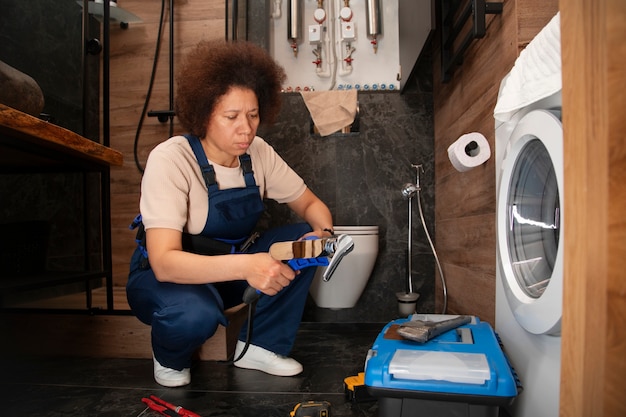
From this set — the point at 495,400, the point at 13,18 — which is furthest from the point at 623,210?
the point at 13,18

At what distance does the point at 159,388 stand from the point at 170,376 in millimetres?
47

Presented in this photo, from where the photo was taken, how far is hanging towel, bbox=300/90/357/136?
8.02ft

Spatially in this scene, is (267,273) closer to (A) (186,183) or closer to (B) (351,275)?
(A) (186,183)

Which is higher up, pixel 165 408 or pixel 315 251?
pixel 315 251

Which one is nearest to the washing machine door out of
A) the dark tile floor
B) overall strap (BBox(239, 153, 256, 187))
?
the dark tile floor

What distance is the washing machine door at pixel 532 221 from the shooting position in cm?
86

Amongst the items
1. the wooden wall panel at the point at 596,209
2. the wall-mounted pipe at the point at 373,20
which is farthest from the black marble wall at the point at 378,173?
the wooden wall panel at the point at 596,209

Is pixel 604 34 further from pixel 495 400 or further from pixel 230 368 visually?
pixel 230 368

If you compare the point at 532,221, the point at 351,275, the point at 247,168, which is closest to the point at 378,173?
the point at 351,275

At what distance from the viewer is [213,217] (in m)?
1.49

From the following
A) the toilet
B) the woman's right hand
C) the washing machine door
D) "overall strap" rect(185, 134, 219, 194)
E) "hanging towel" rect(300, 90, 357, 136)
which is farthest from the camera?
"hanging towel" rect(300, 90, 357, 136)

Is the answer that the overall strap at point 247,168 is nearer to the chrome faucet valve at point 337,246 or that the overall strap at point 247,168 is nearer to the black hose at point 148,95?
the chrome faucet valve at point 337,246

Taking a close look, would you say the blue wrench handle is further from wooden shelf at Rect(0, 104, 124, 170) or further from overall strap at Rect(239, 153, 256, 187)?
wooden shelf at Rect(0, 104, 124, 170)

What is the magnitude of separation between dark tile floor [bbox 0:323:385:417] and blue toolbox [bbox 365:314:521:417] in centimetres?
31
